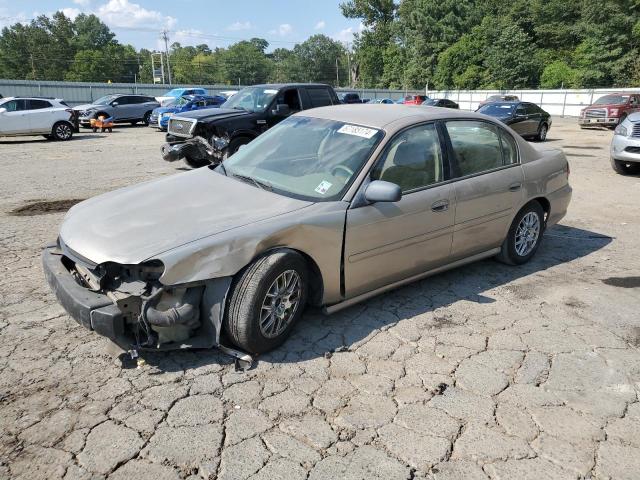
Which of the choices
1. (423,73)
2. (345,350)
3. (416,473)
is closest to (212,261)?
(345,350)

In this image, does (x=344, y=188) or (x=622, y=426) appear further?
(x=344, y=188)

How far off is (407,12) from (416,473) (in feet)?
262

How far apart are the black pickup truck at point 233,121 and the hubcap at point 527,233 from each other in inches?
249

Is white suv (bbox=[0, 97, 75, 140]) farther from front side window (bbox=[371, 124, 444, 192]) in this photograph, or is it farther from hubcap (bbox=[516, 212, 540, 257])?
hubcap (bbox=[516, 212, 540, 257])

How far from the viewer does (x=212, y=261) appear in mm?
3176

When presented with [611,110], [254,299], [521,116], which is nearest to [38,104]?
[521,116]

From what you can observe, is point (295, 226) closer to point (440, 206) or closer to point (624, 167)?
point (440, 206)

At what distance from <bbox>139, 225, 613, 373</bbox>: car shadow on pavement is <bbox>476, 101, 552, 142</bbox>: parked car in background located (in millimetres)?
12407

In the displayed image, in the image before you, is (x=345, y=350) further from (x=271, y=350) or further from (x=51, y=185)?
(x=51, y=185)

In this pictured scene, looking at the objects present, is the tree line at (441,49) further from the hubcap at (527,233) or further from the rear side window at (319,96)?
the hubcap at (527,233)

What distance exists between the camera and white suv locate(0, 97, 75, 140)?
17.4m

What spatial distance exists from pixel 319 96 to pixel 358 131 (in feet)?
27.2

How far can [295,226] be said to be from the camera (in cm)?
349

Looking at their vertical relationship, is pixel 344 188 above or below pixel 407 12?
below
